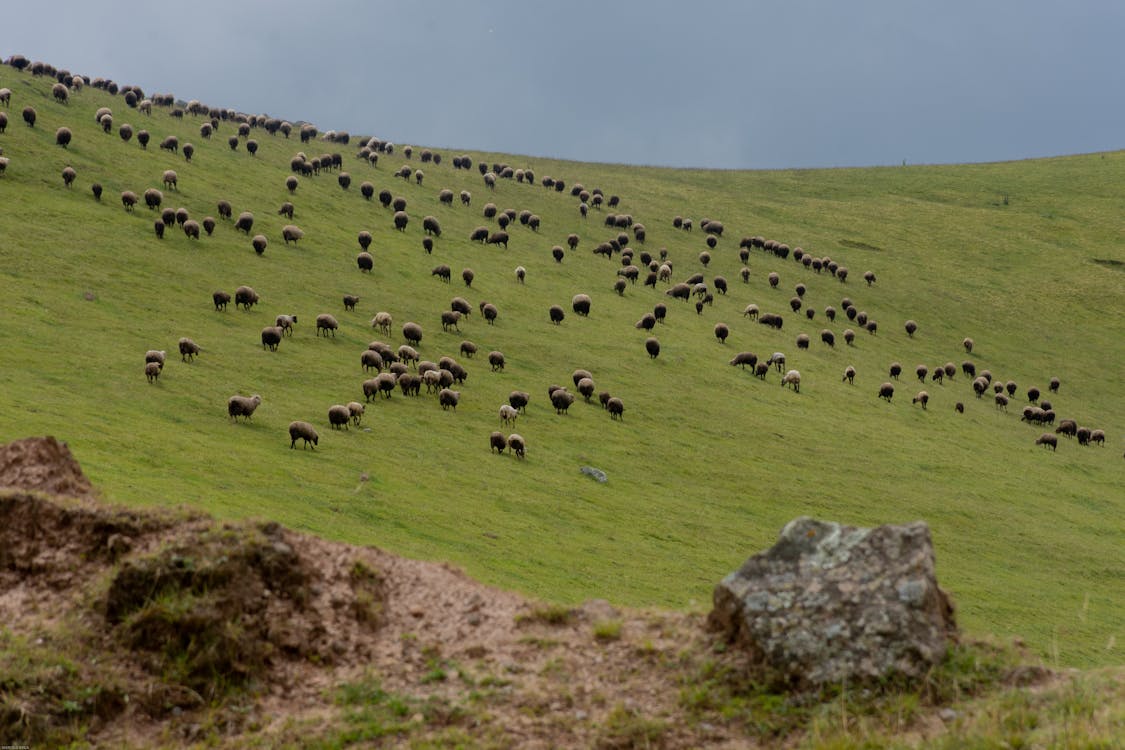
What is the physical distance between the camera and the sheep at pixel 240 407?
3694 cm

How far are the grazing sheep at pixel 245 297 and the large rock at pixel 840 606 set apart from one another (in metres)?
43.2

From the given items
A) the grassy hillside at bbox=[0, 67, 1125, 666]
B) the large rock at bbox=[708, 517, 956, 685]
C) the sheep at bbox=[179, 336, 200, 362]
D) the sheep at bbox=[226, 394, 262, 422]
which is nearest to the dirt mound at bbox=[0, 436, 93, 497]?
the grassy hillside at bbox=[0, 67, 1125, 666]

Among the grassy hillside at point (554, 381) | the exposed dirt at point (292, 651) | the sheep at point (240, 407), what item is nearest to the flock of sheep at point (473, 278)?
the sheep at point (240, 407)

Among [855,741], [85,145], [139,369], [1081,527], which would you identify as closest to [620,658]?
[855,741]

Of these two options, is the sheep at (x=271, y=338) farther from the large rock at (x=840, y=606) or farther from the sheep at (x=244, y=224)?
the large rock at (x=840, y=606)

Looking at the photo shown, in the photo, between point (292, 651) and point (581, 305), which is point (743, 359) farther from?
point (292, 651)

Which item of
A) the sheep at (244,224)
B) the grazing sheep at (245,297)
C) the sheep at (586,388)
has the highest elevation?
the sheep at (244,224)

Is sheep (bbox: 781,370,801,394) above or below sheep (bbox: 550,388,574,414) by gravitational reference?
above

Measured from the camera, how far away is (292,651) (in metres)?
14.7

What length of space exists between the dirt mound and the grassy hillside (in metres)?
4.18

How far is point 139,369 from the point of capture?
133 ft

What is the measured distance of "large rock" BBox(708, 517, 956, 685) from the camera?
1320 centimetres

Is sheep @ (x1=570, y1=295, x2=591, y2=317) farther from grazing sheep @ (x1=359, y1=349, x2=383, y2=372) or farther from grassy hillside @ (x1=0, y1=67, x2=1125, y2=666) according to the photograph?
grazing sheep @ (x1=359, y1=349, x2=383, y2=372)

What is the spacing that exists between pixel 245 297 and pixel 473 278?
19.4 meters
